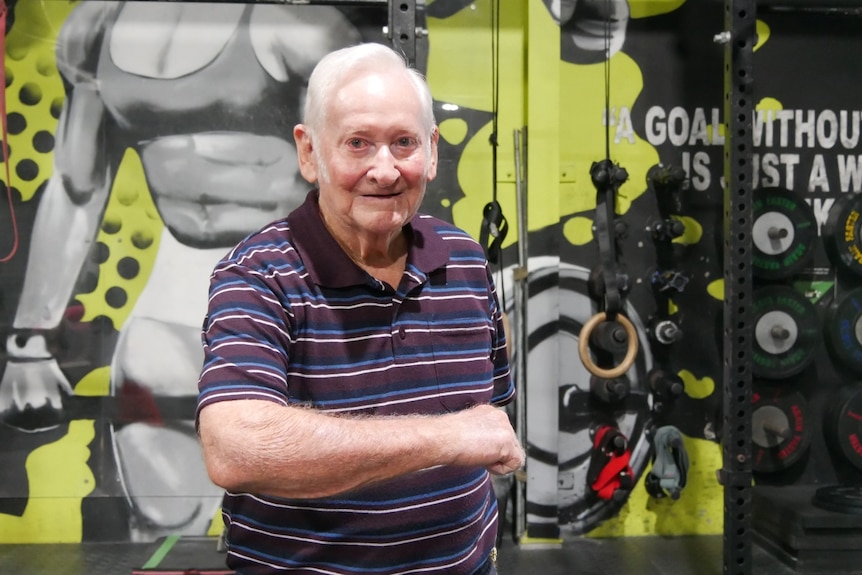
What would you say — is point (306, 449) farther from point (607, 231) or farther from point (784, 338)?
point (784, 338)

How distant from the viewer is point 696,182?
2.26 metres

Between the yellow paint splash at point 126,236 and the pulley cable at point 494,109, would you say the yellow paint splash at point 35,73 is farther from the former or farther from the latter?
the pulley cable at point 494,109

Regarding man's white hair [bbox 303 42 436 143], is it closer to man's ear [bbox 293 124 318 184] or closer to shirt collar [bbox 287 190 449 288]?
man's ear [bbox 293 124 318 184]

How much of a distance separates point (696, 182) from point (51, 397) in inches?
88.3

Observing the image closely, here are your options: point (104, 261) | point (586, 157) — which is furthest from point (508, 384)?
point (104, 261)

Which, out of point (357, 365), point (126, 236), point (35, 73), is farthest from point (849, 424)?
point (35, 73)

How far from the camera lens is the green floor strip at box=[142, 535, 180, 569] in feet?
5.81

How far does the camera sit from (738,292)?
5.66 feet

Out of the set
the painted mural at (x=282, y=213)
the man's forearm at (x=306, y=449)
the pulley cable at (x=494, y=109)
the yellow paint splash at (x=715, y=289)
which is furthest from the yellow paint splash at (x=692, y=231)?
the man's forearm at (x=306, y=449)

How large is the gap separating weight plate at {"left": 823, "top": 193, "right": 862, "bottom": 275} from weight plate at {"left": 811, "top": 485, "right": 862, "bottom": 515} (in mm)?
750

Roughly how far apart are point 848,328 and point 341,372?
2019mm

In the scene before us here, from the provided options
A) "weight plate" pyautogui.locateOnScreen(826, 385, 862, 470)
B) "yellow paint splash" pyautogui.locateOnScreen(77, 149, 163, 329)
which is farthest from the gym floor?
"yellow paint splash" pyautogui.locateOnScreen(77, 149, 163, 329)

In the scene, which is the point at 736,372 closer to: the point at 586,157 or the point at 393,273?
the point at 586,157

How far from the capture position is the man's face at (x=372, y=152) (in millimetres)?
973
